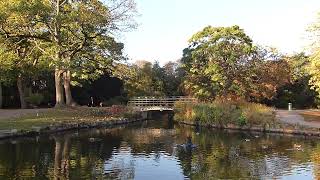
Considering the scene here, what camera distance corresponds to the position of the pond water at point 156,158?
19.3 meters

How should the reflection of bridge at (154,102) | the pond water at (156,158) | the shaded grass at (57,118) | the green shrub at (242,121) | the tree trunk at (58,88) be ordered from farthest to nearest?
the reflection of bridge at (154,102), the tree trunk at (58,88), the green shrub at (242,121), the shaded grass at (57,118), the pond water at (156,158)

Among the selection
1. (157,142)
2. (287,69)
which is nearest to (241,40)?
(287,69)

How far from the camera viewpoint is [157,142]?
100 feet

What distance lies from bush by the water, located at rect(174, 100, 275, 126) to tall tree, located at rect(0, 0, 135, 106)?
34.3ft

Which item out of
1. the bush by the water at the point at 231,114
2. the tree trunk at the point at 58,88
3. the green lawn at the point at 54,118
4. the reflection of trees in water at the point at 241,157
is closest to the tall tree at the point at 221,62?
the bush by the water at the point at 231,114

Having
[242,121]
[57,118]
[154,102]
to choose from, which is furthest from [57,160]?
[154,102]

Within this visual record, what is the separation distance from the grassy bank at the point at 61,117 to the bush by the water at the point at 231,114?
7.84 m

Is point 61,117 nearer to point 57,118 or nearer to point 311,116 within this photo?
point 57,118

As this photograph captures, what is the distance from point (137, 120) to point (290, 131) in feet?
73.2

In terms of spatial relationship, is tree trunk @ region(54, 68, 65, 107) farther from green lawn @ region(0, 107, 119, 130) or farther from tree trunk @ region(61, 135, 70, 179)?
tree trunk @ region(61, 135, 70, 179)

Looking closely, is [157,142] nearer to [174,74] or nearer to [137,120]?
[137,120]

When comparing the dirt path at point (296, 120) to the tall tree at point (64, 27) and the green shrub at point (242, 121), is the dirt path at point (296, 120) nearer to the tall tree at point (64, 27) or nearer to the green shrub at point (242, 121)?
the green shrub at point (242, 121)

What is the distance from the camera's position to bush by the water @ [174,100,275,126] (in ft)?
133

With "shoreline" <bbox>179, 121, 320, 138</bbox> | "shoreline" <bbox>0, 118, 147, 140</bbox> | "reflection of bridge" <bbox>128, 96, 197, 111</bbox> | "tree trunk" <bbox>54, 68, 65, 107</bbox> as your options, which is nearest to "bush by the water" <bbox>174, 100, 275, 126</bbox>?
"shoreline" <bbox>179, 121, 320, 138</bbox>
